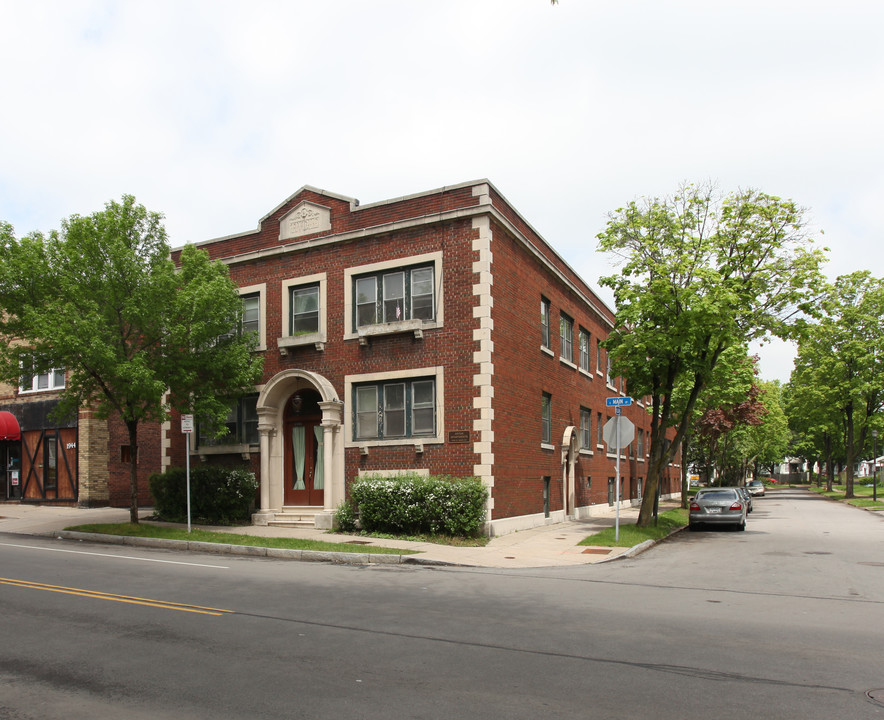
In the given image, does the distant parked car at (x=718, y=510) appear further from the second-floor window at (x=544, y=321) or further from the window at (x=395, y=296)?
the window at (x=395, y=296)

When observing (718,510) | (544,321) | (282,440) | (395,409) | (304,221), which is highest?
(304,221)

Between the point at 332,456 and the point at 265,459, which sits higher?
the point at 332,456

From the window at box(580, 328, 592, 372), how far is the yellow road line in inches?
808

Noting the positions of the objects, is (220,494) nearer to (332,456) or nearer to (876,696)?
(332,456)

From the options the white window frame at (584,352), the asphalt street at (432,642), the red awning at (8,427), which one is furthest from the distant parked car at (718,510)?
the red awning at (8,427)

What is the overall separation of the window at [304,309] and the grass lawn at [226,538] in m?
6.10

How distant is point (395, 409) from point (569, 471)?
26.8 feet

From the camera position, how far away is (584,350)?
29.0 m

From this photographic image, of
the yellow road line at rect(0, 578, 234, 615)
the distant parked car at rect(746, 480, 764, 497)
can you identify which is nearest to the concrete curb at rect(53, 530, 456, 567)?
the yellow road line at rect(0, 578, 234, 615)

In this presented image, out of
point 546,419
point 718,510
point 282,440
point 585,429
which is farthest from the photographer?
point 585,429

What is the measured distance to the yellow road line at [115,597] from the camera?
29.8 feet

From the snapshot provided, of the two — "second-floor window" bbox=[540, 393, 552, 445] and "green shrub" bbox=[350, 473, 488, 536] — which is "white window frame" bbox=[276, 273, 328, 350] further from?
"second-floor window" bbox=[540, 393, 552, 445]

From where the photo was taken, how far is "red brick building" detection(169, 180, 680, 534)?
746 inches

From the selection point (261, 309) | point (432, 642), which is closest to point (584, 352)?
point (261, 309)
